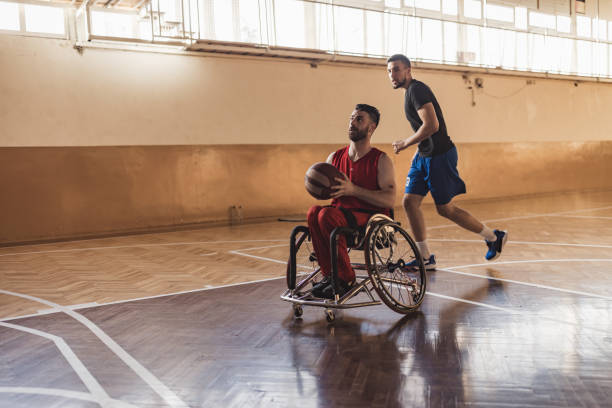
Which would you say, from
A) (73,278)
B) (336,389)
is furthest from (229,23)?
(336,389)

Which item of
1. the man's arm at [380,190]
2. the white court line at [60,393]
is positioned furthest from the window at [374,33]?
the white court line at [60,393]

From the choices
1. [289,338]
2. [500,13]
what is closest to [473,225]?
[289,338]

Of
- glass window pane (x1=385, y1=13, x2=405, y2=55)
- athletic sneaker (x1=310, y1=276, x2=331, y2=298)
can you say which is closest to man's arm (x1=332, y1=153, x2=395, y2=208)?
athletic sneaker (x1=310, y1=276, x2=331, y2=298)

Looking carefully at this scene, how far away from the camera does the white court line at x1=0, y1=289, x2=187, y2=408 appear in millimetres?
2438

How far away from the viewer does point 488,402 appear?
7.45 feet

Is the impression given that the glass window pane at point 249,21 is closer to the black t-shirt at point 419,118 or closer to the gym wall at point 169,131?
the gym wall at point 169,131

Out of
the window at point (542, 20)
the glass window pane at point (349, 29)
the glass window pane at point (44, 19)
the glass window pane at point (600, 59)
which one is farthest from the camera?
the glass window pane at point (600, 59)

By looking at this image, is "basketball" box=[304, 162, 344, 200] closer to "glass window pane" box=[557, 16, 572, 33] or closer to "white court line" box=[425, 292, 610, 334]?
"white court line" box=[425, 292, 610, 334]

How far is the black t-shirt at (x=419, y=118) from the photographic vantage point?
4.68 m

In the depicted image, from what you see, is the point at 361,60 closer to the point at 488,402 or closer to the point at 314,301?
the point at 314,301

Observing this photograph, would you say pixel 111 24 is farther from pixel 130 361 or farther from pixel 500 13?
pixel 500 13

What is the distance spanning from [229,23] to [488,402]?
8.20 metres

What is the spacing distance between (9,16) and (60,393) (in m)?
6.79

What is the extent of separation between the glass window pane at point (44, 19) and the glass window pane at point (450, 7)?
24.6 feet
